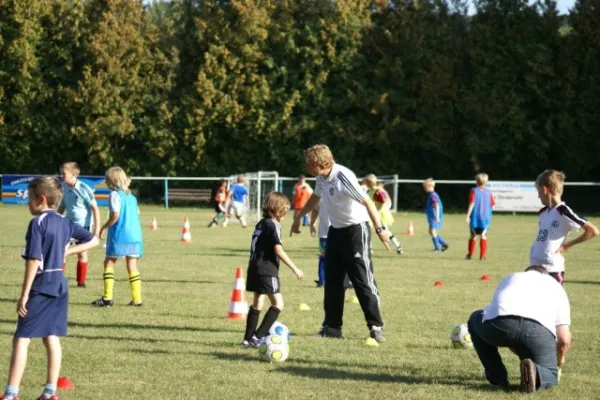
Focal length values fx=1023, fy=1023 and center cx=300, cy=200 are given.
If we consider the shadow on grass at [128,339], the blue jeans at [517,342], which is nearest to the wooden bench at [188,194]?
the shadow on grass at [128,339]

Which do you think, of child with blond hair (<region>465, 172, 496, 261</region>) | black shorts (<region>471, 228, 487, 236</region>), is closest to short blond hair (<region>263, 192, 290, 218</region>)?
child with blond hair (<region>465, 172, 496, 261</region>)

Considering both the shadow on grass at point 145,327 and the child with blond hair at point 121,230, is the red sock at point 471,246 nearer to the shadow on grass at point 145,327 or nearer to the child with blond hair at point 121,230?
the child with blond hair at point 121,230

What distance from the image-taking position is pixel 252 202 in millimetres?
38125

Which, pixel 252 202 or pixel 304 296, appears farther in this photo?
pixel 252 202

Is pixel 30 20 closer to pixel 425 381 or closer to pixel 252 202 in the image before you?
pixel 252 202

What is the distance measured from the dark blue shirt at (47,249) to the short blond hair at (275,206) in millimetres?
2937

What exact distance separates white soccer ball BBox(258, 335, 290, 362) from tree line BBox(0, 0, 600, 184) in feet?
131

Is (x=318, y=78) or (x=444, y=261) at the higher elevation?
(x=318, y=78)

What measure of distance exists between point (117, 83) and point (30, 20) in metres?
5.16

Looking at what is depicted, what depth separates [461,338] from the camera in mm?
9656

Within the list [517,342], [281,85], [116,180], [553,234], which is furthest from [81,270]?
[281,85]

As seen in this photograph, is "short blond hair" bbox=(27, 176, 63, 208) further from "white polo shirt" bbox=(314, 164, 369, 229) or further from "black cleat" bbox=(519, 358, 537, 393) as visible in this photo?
"white polo shirt" bbox=(314, 164, 369, 229)

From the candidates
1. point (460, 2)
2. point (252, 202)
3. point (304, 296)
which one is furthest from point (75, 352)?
point (460, 2)

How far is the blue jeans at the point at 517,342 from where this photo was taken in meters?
7.30
